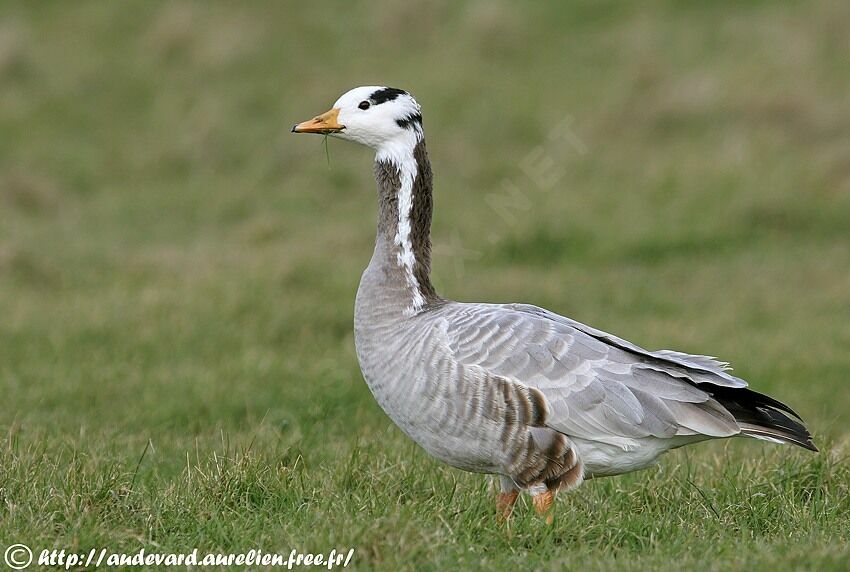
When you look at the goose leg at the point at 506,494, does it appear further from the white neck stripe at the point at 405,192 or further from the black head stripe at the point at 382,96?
the black head stripe at the point at 382,96

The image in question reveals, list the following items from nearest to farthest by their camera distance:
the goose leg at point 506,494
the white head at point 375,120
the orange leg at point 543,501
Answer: the orange leg at point 543,501 < the goose leg at point 506,494 < the white head at point 375,120

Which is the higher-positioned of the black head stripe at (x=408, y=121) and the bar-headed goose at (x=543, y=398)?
the black head stripe at (x=408, y=121)

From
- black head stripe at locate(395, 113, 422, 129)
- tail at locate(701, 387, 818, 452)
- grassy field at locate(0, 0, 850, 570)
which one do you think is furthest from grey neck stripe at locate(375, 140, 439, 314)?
tail at locate(701, 387, 818, 452)

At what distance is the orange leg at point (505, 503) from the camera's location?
5.38 meters

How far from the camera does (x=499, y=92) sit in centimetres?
1700

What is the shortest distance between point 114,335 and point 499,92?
846 cm

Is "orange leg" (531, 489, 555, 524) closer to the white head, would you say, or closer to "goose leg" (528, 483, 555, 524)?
"goose leg" (528, 483, 555, 524)

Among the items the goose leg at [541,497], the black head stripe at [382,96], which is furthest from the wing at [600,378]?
A: the black head stripe at [382,96]

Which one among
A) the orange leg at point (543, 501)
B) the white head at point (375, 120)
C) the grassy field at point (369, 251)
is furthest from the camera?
the white head at point (375, 120)

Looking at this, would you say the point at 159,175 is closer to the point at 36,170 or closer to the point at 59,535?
the point at 36,170

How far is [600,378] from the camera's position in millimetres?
5613

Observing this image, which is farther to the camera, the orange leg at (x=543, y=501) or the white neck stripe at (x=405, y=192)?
the white neck stripe at (x=405, y=192)

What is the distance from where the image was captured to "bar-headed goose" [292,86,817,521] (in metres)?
5.53

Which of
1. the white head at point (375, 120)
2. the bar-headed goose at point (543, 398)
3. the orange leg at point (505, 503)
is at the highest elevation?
the white head at point (375, 120)
